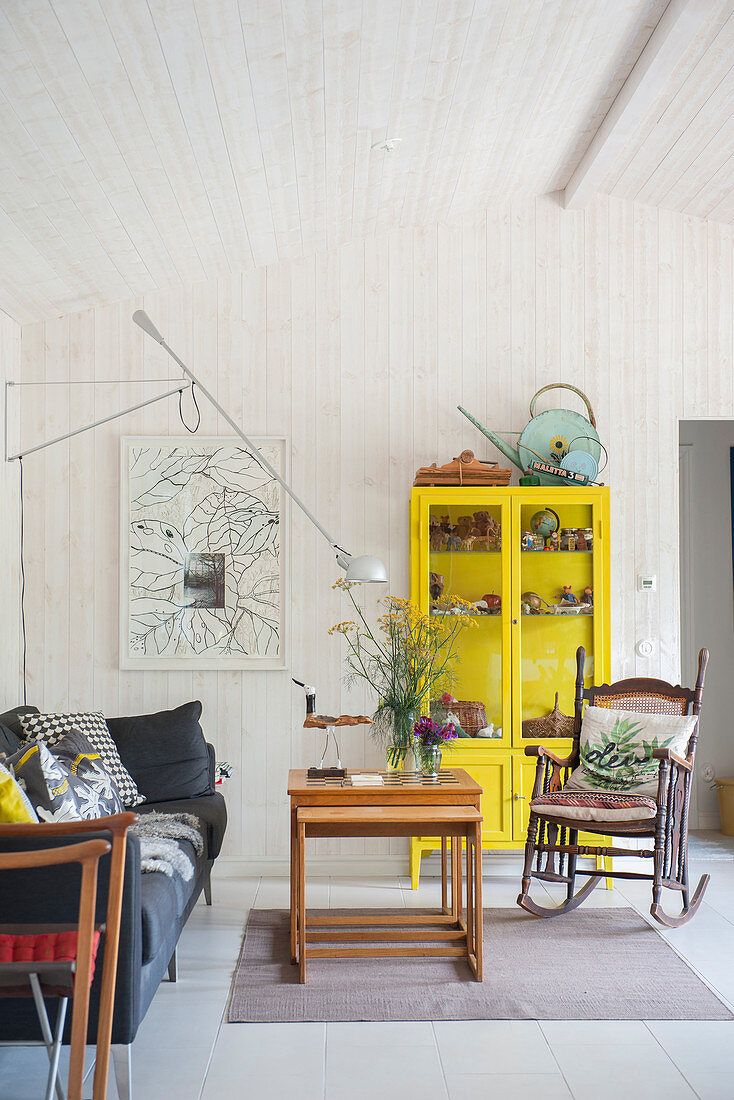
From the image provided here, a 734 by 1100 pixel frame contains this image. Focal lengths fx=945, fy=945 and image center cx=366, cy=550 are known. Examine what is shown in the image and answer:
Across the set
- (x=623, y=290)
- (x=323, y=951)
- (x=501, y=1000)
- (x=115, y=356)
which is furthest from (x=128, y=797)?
(x=623, y=290)

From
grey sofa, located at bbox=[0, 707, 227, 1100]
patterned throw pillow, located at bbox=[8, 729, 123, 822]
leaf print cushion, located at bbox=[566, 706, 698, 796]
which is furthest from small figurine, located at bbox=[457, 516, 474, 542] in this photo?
grey sofa, located at bbox=[0, 707, 227, 1100]

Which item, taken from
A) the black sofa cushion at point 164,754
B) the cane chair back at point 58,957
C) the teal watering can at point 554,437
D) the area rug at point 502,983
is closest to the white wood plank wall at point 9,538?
the black sofa cushion at point 164,754

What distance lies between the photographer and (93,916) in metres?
1.85

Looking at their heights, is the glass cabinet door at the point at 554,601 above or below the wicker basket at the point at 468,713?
above

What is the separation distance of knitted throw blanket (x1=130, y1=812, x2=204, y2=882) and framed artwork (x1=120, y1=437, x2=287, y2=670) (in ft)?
3.60

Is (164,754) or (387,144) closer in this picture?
(387,144)

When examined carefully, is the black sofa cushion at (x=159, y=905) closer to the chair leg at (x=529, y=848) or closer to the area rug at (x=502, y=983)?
the area rug at (x=502, y=983)

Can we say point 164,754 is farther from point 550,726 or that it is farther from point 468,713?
point 550,726

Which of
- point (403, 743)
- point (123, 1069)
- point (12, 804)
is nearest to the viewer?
point (123, 1069)

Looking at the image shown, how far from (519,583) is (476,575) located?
209 millimetres

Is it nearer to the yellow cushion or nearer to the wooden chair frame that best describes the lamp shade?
the yellow cushion

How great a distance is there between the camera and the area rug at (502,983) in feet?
9.83

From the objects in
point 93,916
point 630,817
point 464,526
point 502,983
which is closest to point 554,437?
point 464,526

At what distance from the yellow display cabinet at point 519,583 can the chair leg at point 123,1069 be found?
2436 millimetres
